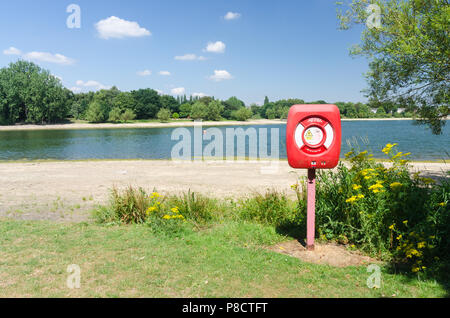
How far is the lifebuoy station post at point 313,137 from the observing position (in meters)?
4.67

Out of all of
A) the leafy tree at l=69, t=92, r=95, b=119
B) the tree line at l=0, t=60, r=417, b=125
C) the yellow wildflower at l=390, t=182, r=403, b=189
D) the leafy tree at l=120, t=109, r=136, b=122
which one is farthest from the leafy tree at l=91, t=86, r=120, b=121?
the yellow wildflower at l=390, t=182, r=403, b=189

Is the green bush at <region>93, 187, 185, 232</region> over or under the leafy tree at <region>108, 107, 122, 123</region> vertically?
under

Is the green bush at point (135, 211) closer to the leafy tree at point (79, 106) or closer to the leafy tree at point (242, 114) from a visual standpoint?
the leafy tree at point (79, 106)

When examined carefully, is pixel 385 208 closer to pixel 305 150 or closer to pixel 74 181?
pixel 305 150

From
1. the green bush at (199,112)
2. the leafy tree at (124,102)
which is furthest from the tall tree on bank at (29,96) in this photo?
the green bush at (199,112)

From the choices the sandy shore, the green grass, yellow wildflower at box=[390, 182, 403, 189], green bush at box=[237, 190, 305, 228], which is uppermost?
yellow wildflower at box=[390, 182, 403, 189]

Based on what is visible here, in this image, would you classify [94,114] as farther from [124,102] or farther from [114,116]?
[124,102]

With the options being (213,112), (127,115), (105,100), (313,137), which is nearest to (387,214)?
(313,137)

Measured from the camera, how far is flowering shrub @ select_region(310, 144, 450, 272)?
14.2ft

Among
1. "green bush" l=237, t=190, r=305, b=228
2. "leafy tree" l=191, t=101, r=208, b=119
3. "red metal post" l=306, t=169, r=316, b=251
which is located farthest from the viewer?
"leafy tree" l=191, t=101, r=208, b=119

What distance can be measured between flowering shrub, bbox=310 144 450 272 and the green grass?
24.4 inches

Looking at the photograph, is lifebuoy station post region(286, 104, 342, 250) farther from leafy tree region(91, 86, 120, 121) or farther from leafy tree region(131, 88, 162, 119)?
leafy tree region(131, 88, 162, 119)
